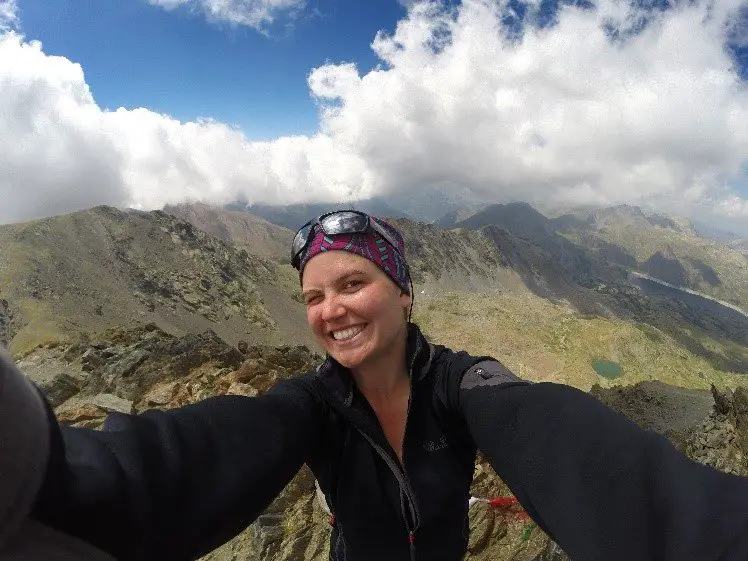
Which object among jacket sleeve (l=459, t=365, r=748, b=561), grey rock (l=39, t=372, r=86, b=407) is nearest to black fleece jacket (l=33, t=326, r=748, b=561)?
jacket sleeve (l=459, t=365, r=748, b=561)

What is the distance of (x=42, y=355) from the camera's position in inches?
1391

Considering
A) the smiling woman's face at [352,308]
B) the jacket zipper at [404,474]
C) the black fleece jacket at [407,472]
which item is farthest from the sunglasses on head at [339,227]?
the jacket zipper at [404,474]

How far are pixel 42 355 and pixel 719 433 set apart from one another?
157ft

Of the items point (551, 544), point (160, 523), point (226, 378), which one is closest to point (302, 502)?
point (551, 544)

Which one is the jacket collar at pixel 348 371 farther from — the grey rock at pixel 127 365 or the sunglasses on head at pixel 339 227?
the grey rock at pixel 127 365

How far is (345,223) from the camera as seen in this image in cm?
438

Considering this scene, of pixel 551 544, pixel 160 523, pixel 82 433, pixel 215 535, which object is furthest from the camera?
pixel 551 544

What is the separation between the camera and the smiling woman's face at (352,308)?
3.82 metres

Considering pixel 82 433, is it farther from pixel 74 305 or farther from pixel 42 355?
pixel 74 305

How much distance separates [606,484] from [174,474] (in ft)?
7.60

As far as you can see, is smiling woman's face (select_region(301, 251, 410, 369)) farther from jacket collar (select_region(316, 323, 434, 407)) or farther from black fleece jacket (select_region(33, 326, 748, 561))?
black fleece jacket (select_region(33, 326, 748, 561))

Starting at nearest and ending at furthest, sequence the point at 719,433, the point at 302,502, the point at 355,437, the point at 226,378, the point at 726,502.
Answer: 1. the point at 726,502
2. the point at 355,437
3. the point at 302,502
4. the point at 226,378
5. the point at 719,433

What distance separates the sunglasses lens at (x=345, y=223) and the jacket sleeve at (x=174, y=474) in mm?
1745

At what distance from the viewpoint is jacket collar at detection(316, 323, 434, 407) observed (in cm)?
390
